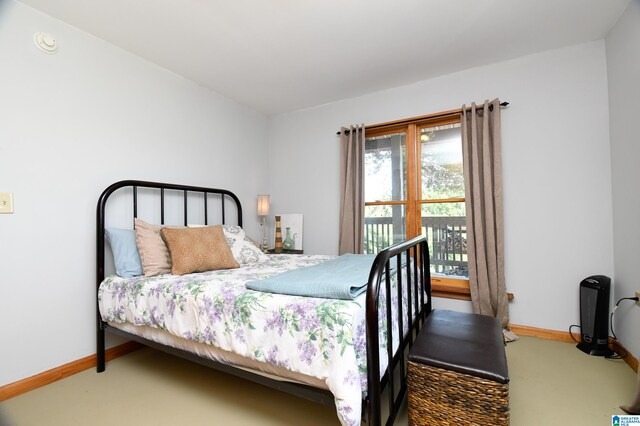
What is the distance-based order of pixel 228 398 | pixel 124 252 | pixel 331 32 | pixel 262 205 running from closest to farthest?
pixel 228 398 < pixel 124 252 < pixel 331 32 < pixel 262 205

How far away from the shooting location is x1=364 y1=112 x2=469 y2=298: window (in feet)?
9.39

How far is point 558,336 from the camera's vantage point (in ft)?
7.84

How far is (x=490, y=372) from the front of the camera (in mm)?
1183

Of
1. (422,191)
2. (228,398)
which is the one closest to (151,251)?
(228,398)

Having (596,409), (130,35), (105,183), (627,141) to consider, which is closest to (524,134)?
(627,141)

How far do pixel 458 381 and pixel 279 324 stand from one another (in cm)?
79

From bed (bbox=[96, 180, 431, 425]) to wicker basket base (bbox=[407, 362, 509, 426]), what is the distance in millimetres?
113

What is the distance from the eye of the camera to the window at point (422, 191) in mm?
2861

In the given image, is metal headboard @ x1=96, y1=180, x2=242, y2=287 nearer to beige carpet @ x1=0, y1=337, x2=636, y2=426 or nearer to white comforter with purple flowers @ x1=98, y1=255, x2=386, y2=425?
white comforter with purple flowers @ x1=98, y1=255, x2=386, y2=425

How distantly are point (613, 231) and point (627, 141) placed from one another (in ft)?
2.25

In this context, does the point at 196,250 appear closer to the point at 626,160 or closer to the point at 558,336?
the point at 558,336

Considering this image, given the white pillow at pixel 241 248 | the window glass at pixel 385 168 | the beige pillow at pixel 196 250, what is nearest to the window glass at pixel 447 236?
the window glass at pixel 385 168

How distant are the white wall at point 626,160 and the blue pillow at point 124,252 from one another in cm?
333

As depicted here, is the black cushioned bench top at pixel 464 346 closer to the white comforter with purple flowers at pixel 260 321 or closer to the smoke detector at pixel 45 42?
the white comforter with purple flowers at pixel 260 321
